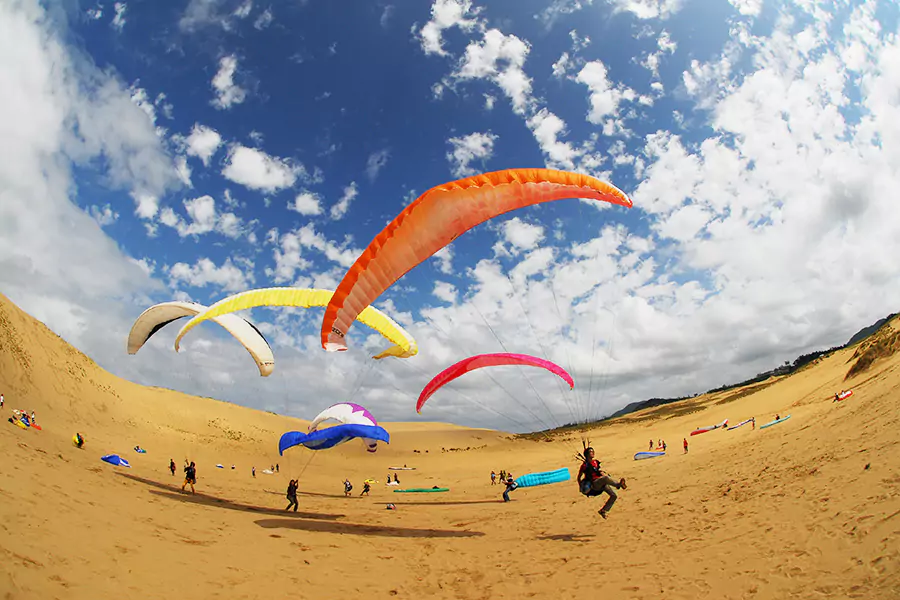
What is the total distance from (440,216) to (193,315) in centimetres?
1013

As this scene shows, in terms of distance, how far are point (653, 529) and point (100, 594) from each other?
9002 mm

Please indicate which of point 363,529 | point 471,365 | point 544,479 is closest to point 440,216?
point 471,365

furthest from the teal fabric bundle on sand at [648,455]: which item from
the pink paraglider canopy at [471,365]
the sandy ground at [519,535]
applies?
the pink paraglider canopy at [471,365]

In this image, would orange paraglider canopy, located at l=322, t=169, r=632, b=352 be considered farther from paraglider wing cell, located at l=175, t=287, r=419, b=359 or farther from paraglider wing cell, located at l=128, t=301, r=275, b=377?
paraglider wing cell, located at l=128, t=301, r=275, b=377

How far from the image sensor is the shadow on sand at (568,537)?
868cm

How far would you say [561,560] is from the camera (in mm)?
7273

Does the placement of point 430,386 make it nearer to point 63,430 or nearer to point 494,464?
point 63,430

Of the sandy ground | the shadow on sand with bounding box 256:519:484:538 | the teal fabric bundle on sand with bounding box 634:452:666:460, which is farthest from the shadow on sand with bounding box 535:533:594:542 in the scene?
the teal fabric bundle on sand with bounding box 634:452:666:460

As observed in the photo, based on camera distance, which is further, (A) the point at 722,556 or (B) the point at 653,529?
(B) the point at 653,529

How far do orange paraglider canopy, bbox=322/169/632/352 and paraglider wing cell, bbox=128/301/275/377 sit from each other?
506 cm

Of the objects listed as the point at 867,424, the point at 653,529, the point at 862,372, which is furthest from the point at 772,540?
the point at 862,372

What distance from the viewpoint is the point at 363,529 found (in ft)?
36.5

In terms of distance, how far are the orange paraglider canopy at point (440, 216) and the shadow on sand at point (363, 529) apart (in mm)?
5602

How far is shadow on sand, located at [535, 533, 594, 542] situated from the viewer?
8.68 m
